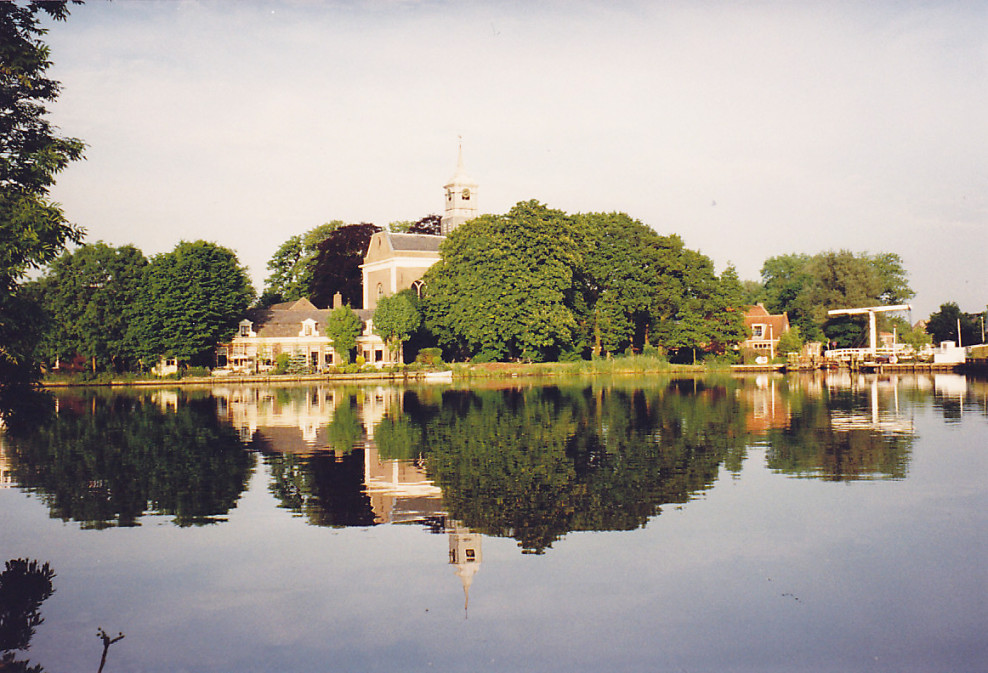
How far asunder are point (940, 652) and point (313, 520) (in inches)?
314

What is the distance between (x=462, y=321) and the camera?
211 ft

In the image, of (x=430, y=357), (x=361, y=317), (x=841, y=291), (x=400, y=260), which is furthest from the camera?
(x=841, y=291)

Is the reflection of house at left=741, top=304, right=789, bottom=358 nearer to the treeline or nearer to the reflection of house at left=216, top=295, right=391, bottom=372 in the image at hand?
the reflection of house at left=216, top=295, right=391, bottom=372

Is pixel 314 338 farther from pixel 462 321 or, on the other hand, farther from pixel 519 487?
pixel 519 487

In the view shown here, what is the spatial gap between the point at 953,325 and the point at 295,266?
74.4m

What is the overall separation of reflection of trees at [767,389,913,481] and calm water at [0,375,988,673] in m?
0.14

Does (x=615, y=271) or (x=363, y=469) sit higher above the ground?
(x=615, y=271)

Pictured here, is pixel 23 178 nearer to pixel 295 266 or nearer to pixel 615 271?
pixel 615 271

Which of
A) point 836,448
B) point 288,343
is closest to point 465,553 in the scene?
point 836,448

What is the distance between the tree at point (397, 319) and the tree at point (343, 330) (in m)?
1.84

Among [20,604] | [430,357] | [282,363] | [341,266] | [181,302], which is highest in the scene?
[341,266]

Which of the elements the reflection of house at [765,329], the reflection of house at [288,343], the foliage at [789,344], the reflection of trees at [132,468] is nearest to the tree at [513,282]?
the reflection of house at [288,343]

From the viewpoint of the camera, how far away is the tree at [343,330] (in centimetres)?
6981

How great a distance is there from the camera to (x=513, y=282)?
62.4 m
